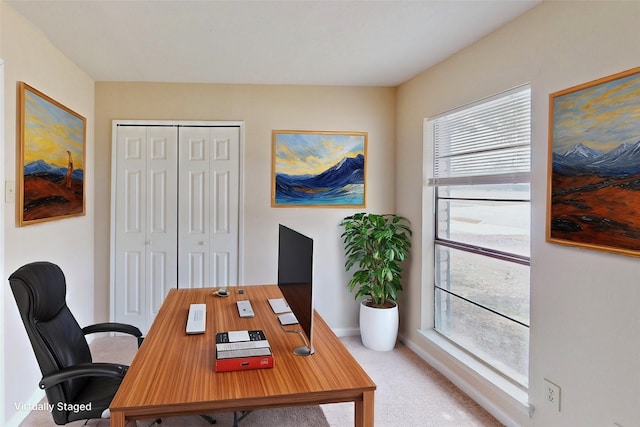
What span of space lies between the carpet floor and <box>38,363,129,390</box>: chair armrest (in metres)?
0.82

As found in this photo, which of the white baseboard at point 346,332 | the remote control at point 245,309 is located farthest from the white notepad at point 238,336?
the white baseboard at point 346,332

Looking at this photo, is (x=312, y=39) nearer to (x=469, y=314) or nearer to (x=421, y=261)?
(x=421, y=261)

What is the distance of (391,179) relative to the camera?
3975mm

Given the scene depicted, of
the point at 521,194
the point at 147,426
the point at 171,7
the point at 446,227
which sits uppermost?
the point at 171,7

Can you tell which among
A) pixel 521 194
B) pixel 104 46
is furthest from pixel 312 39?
pixel 521 194

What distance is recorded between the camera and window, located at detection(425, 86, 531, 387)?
7.90ft

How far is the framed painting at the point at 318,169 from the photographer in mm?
3840

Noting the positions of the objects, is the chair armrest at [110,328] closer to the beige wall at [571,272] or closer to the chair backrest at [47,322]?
the chair backrest at [47,322]

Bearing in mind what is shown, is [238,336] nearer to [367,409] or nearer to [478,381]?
[367,409]

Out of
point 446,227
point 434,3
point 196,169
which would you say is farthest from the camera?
point 196,169

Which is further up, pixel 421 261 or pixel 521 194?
pixel 521 194

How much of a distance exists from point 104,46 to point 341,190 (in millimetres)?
2380

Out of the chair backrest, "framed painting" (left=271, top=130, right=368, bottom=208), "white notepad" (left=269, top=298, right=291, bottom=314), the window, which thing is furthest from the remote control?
the window

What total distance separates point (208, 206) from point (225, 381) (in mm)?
2573
